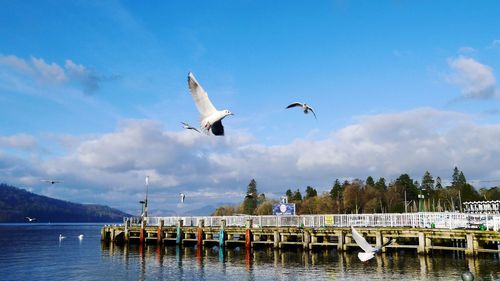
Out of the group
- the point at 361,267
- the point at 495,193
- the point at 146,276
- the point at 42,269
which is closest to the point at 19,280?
the point at 42,269

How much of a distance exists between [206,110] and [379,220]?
33933mm

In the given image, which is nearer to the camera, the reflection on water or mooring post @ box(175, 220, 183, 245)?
the reflection on water

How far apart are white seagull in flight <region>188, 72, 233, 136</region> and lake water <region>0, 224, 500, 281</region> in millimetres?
19650

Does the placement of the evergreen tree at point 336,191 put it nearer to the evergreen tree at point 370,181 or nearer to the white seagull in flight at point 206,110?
the evergreen tree at point 370,181

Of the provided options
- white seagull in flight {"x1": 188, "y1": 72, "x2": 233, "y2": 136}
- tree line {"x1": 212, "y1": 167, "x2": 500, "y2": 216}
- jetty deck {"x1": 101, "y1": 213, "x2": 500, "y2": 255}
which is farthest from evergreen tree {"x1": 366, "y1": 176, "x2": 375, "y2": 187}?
white seagull in flight {"x1": 188, "y1": 72, "x2": 233, "y2": 136}

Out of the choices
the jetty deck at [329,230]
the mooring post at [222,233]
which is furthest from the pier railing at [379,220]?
the mooring post at [222,233]

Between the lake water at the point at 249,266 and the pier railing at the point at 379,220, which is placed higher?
the pier railing at the point at 379,220

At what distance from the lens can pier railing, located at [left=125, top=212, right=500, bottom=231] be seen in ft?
136

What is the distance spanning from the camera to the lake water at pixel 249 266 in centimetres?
3184

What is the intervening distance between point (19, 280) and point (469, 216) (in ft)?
128

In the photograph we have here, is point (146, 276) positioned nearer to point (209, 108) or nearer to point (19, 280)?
point (19, 280)

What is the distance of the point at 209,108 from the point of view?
1426 cm

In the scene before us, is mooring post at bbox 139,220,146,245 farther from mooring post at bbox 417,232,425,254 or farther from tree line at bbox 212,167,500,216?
tree line at bbox 212,167,500,216

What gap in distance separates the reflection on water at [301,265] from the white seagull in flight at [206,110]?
65.5ft
